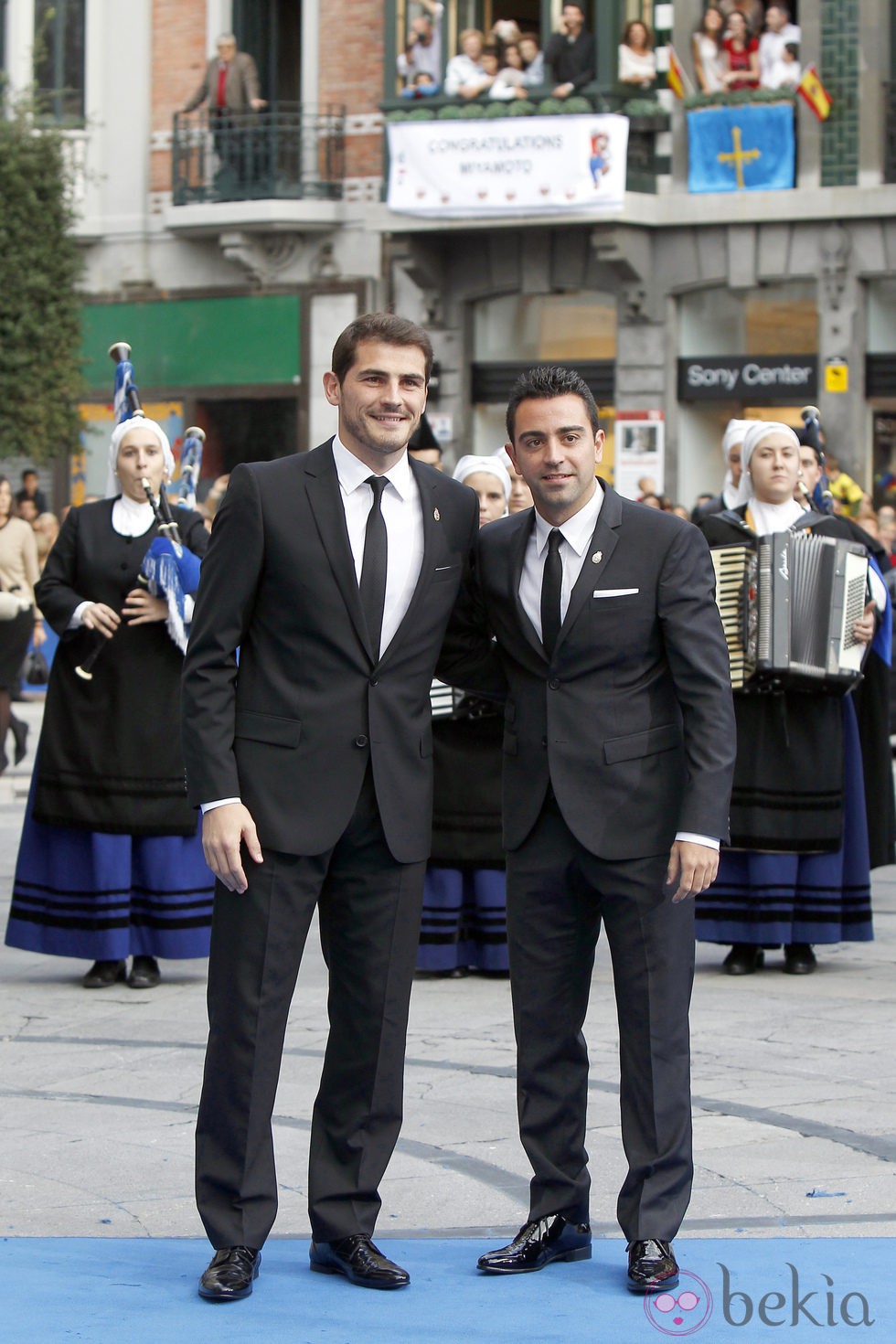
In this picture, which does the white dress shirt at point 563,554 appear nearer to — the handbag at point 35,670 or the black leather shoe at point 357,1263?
the black leather shoe at point 357,1263

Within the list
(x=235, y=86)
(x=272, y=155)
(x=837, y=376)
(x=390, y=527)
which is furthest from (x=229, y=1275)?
(x=235, y=86)

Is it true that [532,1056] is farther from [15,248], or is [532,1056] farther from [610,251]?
[15,248]

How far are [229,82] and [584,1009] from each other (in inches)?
954

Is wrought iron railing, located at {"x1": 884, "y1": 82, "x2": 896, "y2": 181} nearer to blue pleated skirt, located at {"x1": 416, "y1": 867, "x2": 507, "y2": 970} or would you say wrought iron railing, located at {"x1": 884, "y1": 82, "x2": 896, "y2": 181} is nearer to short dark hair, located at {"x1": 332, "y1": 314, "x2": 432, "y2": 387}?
blue pleated skirt, located at {"x1": 416, "y1": 867, "x2": 507, "y2": 970}

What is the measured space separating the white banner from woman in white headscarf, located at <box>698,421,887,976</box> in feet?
54.0

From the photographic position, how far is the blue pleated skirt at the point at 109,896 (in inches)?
356

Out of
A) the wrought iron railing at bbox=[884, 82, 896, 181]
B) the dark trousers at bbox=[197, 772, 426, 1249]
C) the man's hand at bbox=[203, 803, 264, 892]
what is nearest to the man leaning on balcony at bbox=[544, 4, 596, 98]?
the wrought iron railing at bbox=[884, 82, 896, 181]

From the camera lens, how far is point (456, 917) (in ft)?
30.5

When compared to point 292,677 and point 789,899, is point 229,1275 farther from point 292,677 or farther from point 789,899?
point 789,899

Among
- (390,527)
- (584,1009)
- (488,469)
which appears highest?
(488,469)

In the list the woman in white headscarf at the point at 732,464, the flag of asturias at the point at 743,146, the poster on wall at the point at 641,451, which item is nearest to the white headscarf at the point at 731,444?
the woman in white headscarf at the point at 732,464

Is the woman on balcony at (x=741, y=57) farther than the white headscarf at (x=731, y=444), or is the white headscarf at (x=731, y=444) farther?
the woman on balcony at (x=741, y=57)

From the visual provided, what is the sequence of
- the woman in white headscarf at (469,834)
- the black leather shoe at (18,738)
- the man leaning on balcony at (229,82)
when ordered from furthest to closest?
1. the man leaning on balcony at (229,82)
2. the black leather shoe at (18,738)
3. the woman in white headscarf at (469,834)

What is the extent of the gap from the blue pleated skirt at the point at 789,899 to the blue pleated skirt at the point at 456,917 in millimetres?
791
